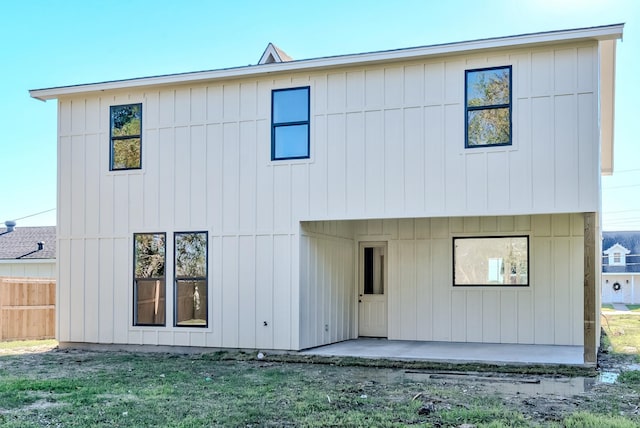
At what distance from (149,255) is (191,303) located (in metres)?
1.26

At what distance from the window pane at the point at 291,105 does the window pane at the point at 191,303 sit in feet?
11.1

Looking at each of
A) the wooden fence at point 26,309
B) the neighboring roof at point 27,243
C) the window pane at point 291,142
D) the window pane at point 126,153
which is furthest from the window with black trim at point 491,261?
the neighboring roof at point 27,243

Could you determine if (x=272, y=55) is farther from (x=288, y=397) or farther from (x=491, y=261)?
(x=288, y=397)

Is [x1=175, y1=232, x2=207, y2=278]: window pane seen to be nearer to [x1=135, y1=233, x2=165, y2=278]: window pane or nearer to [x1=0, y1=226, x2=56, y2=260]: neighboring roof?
[x1=135, y1=233, x2=165, y2=278]: window pane

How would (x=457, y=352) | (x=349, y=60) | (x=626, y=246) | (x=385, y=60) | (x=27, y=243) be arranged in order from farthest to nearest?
(x=626, y=246) → (x=27, y=243) → (x=457, y=352) → (x=349, y=60) → (x=385, y=60)

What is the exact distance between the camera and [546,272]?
468 inches

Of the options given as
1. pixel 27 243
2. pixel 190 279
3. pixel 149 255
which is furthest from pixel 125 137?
pixel 27 243

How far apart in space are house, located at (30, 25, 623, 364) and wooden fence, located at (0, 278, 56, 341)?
2467 millimetres

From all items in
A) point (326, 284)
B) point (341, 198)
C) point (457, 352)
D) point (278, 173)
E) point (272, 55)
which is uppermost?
point (272, 55)

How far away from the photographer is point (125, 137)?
12.2 m

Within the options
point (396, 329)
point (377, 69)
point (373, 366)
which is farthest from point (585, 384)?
point (377, 69)

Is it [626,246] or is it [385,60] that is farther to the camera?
[626,246]

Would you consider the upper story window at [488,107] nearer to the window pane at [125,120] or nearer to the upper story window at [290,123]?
the upper story window at [290,123]

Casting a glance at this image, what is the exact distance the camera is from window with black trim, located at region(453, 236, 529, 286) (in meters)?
12.2
